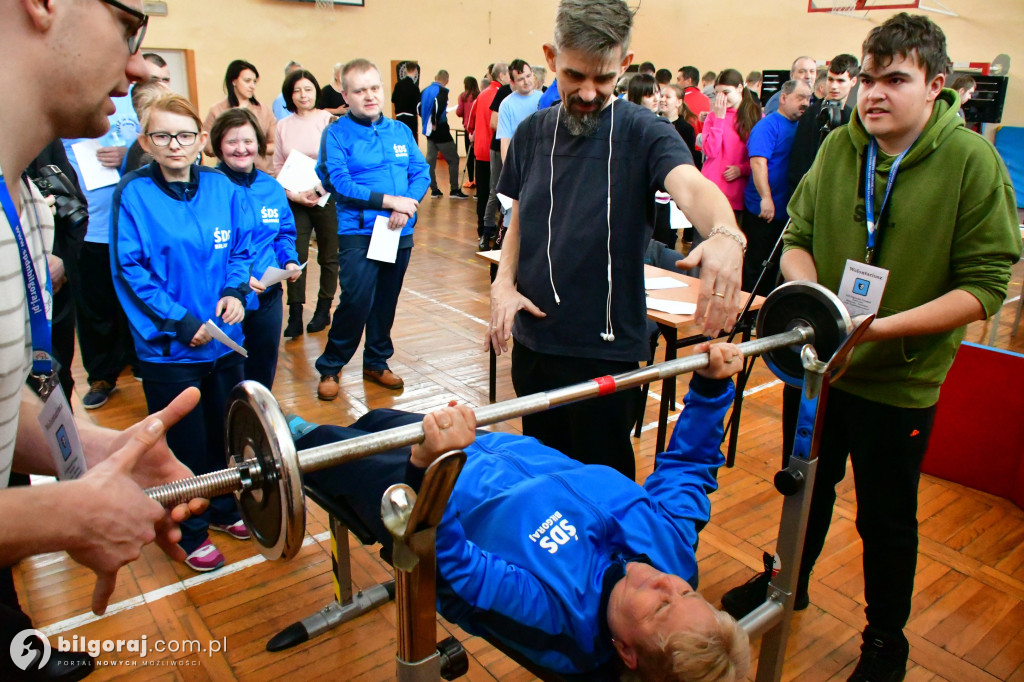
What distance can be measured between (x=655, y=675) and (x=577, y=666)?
0.61 ft

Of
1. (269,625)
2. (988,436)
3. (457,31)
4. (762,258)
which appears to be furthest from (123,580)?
(457,31)

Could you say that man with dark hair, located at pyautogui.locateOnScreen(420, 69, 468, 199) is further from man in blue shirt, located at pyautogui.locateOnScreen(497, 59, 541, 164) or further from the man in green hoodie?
the man in green hoodie

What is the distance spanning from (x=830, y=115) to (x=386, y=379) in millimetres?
3301

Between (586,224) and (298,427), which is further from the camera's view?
(298,427)

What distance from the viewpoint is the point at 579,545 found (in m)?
1.71

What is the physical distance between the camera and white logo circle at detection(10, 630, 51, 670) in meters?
1.60

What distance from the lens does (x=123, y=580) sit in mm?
2602

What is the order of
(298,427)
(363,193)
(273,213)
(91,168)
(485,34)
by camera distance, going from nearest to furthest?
1. (298,427)
2. (273,213)
3. (91,168)
4. (363,193)
5. (485,34)

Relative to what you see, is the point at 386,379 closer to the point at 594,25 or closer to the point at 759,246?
the point at 594,25

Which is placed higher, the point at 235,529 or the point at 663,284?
the point at 663,284

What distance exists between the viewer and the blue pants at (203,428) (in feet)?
8.41

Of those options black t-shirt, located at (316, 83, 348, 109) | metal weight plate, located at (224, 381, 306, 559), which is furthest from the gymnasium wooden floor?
black t-shirt, located at (316, 83, 348, 109)

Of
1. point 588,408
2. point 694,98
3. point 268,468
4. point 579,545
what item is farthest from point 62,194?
point 694,98

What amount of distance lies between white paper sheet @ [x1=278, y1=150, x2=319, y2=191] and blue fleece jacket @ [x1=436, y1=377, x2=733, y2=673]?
3275mm
